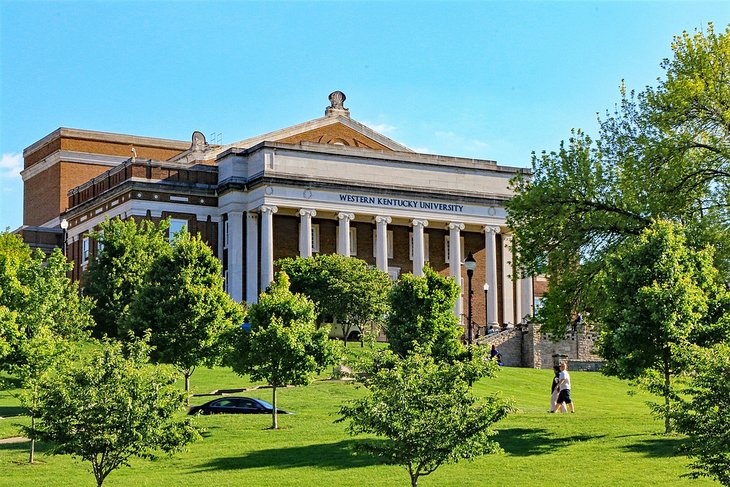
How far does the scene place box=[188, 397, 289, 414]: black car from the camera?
42.2 metres

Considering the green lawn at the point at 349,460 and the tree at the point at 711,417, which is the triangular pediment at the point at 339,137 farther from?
the tree at the point at 711,417

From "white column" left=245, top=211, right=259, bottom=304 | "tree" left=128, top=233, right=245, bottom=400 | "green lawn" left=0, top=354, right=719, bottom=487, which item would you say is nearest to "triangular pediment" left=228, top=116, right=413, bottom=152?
"white column" left=245, top=211, right=259, bottom=304

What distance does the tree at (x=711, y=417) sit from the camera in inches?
988

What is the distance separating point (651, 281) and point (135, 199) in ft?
167

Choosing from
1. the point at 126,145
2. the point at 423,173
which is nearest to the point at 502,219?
the point at 423,173

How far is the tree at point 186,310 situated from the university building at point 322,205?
96.1 feet

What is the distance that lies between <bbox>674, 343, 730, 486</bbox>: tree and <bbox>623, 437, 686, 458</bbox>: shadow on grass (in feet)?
17.3

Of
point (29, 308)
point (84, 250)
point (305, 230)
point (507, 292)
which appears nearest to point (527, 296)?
point (507, 292)

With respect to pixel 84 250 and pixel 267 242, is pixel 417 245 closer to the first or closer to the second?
pixel 267 242

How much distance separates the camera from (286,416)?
41.3 meters

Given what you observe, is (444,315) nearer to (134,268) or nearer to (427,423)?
(134,268)

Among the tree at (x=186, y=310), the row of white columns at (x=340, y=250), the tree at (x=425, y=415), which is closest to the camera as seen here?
the tree at (x=425, y=415)

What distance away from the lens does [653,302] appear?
113 feet

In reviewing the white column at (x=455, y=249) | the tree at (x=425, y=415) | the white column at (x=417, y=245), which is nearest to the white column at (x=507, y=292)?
the white column at (x=455, y=249)
